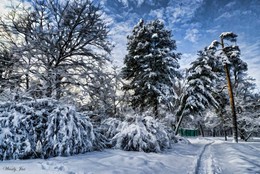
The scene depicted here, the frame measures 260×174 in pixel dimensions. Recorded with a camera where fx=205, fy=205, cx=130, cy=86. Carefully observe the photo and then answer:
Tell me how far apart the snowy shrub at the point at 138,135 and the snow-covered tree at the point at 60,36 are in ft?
10.1

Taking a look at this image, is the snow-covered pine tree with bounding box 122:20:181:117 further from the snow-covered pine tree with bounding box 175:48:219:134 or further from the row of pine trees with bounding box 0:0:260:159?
the snow-covered pine tree with bounding box 175:48:219:134

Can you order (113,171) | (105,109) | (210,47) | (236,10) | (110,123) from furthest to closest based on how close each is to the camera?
(210,47)
(236,10)
(105,109)
(110,123)
(113,171)

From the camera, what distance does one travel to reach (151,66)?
17.3 m

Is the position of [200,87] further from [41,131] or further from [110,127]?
[41,131]

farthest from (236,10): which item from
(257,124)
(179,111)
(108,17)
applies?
(257,124)

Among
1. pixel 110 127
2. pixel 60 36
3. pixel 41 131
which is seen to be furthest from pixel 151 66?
pixel 41 131

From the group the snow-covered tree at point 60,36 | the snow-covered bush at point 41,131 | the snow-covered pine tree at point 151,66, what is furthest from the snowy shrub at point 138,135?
the snow-covered pine tree at point 151,66

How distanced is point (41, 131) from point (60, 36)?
576cm

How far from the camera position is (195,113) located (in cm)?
1856

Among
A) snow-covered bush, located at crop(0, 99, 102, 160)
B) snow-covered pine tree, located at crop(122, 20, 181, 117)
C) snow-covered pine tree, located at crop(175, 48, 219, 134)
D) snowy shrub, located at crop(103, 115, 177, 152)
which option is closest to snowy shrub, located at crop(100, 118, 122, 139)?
snowy shrub, located at crop(103, 115, 177, 152)

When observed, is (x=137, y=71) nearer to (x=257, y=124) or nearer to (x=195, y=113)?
(x=195, y=113)

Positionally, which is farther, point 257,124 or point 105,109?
point 257,124

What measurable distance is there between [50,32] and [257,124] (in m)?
20.0

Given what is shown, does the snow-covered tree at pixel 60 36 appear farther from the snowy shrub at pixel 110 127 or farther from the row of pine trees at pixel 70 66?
the snowy shrub at pixel 110 127
